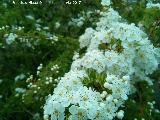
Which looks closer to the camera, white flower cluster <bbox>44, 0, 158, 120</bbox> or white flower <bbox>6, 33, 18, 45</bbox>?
white flower cluster <bbox>44, 0, 158, 120</bbox>

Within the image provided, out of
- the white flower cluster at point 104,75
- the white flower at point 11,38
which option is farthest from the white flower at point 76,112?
the white flower at point 11,38

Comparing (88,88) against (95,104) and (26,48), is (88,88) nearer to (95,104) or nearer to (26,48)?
(95,104)

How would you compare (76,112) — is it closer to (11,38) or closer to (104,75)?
(104,75)

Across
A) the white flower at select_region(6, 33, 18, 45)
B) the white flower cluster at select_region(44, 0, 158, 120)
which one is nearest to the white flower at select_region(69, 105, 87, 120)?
the white flower cluster at select_region(44, 0, 158, 120)

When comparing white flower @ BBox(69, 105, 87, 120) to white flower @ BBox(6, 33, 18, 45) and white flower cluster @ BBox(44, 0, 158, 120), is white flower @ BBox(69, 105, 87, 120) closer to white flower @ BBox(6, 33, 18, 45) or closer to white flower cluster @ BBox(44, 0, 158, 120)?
white flower cluster @ BBox(44, 0, 158, 120)

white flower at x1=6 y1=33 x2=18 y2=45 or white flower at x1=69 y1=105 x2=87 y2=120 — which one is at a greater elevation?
white flower at x1=69 y1=105 x2=87 y2=120

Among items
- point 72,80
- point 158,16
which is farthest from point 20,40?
point 72,80

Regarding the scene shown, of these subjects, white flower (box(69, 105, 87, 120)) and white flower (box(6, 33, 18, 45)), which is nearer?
white flower (box(69, 105, 87, 120))

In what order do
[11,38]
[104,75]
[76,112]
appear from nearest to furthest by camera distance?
[76,112], [104,75], [11,38]

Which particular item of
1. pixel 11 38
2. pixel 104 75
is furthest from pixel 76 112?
pixel 11 38
